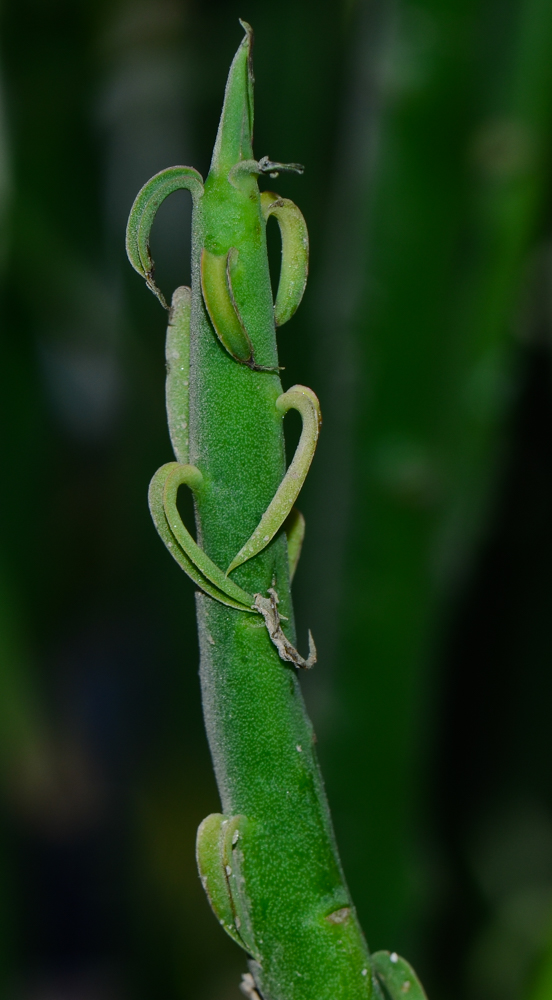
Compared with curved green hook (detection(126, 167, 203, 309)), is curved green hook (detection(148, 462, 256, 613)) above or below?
below

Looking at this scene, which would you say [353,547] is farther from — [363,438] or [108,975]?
[108,975]

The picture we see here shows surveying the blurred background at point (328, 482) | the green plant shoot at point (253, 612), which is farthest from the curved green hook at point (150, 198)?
the blurred background at point (328, 482)

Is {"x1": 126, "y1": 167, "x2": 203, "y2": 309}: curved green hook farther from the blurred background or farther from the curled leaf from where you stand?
the blurred background

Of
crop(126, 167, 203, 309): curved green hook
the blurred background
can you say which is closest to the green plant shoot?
crop(126, 167, 203, 309): curved green hook

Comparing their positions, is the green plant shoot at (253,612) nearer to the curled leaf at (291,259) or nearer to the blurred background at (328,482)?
the curled leaf at (291,259)

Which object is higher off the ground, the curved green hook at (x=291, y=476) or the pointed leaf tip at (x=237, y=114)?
the pointed leaf tip at (x=237, y=114)

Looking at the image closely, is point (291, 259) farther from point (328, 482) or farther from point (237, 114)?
point (328, 482)

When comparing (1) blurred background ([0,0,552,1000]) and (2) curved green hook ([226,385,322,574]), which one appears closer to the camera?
(2) curved green hook ([226,385,322,574])
